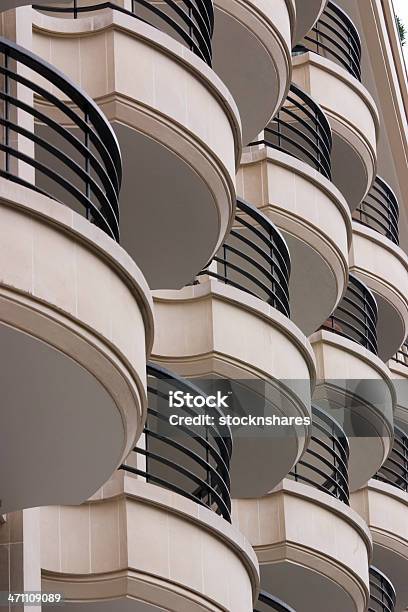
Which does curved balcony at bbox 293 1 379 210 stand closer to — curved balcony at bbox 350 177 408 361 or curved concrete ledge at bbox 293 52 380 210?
curved concrete ledge at bbox 293 52 380 210

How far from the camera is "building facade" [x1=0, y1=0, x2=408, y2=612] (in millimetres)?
10609

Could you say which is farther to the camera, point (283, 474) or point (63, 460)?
point (283, 474)

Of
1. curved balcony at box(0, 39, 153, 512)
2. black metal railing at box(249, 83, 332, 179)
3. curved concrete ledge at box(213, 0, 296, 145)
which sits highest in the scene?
black metal railing at box(249, 83, 332, 179)

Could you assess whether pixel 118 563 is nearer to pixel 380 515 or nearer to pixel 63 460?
pixel 63 460

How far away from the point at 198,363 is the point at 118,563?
3821 millimetres

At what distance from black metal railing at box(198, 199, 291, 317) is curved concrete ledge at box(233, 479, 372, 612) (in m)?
2.13

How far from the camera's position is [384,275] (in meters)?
24.1

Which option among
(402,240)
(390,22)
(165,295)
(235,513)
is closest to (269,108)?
(165,295)

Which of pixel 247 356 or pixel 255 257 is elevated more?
pixel 255 257

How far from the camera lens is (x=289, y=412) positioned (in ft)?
56.4

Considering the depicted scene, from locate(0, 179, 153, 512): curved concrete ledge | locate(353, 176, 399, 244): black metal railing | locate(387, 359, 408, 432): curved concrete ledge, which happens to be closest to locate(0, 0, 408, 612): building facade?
locate(0, 179, 153, 512): curved concrete ledge

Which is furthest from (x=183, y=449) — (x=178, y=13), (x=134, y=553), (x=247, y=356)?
(x=178, y=13)

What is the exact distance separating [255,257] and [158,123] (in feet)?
17.7

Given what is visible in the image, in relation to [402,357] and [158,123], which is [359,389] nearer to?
[402,357]
